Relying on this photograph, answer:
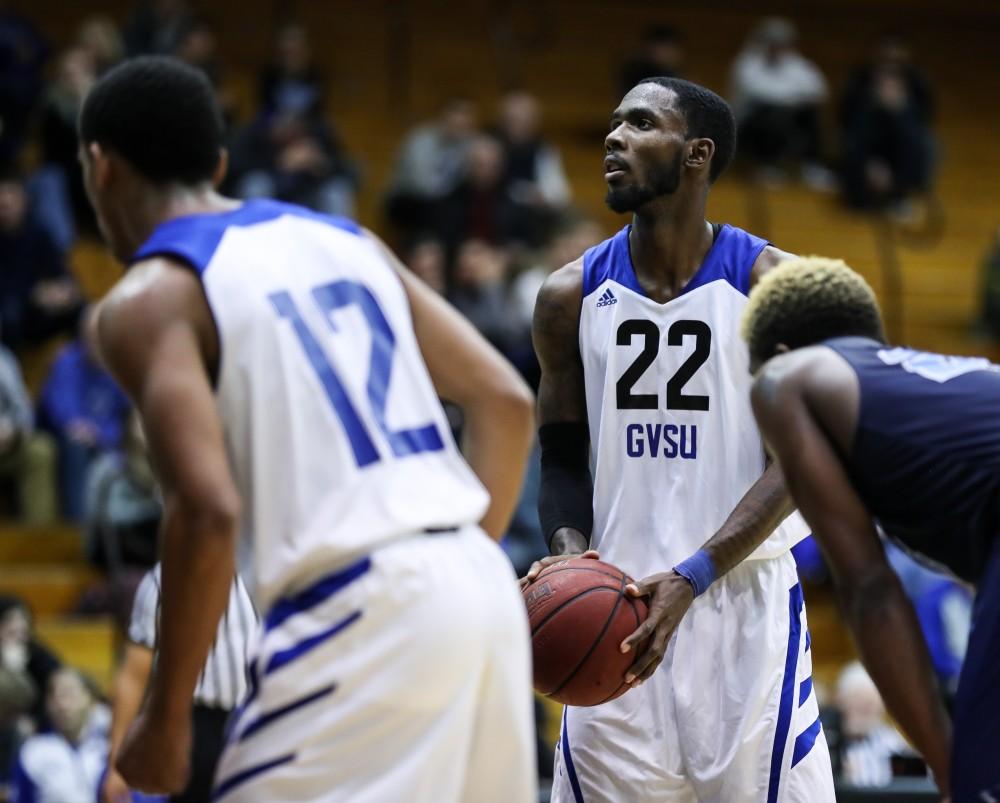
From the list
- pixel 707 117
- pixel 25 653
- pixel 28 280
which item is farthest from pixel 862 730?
pixel 28 280

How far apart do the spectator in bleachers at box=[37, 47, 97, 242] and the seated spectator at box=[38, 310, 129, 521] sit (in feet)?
4.39

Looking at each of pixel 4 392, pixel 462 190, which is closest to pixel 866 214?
pixel 462 190

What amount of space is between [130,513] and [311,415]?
7740 mm

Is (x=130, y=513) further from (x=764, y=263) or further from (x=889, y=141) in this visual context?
(x=889, y=141)

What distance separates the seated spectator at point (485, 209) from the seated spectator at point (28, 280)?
2948mm

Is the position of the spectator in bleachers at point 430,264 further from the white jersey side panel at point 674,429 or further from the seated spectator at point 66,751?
the white jersey side panel at point 674,429

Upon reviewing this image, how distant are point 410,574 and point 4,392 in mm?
8364

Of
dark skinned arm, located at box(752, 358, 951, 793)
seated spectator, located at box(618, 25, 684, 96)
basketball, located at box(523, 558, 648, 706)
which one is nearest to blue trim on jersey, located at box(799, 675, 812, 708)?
basketball, located at box(523, 558, 648, 706)

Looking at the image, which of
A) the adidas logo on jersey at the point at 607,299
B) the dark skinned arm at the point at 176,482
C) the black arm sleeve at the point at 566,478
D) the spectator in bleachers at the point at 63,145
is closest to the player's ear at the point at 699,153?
the adidas logo on jersey at the point at 607,299

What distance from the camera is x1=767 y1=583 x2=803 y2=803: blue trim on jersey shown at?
4734 millimetres

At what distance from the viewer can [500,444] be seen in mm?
3828

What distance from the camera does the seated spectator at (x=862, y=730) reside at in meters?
9.23

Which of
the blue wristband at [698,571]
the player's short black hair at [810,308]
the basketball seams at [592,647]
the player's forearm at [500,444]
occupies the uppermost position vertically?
the player's short black hair at [810,308]

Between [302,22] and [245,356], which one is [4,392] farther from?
[245,356]
